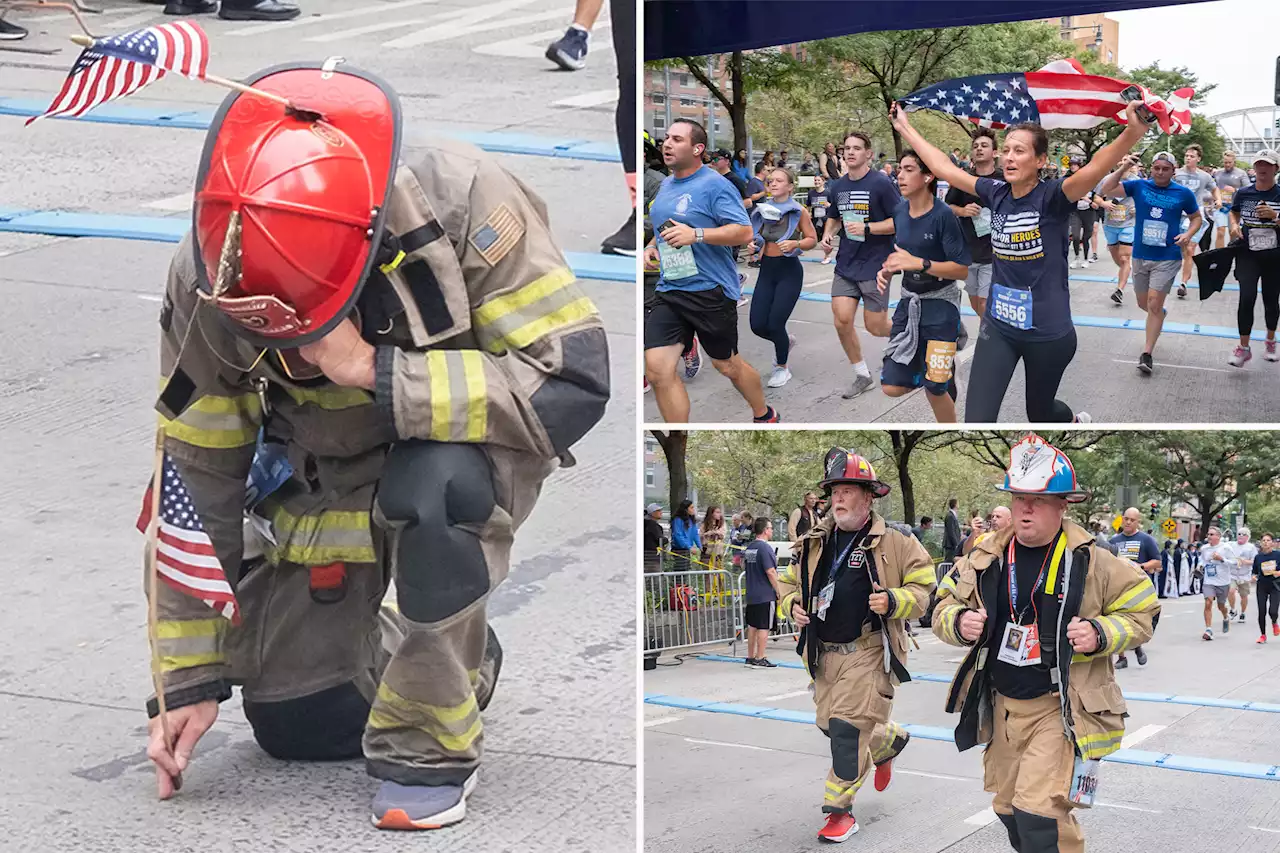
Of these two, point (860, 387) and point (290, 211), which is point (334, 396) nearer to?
point (290, 211)

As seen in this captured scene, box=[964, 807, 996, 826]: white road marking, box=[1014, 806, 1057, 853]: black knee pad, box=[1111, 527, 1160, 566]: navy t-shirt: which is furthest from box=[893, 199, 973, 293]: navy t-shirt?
box=[1111, 527, 1160, 566]: navy t-shirt

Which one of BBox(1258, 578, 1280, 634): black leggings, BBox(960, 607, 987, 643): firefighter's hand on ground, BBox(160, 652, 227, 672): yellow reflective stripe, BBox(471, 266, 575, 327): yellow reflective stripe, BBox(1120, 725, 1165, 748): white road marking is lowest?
BBox(1258, 578, 1280, 634): black leggings

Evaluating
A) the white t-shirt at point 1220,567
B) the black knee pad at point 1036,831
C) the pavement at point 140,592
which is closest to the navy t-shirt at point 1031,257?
the pavement at point 140,592

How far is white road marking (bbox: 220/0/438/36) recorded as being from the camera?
13.8 meters

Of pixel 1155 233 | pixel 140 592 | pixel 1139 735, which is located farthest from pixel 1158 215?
pixel 140 592

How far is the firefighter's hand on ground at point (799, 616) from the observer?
18.7 feet

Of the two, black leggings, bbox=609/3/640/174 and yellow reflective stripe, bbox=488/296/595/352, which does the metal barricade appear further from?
yellow reflective stripe, bbox=488/296/595/352

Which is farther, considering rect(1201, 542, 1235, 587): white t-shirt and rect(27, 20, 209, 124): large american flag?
rect(1201, 542, 1235, 587): white t-shirt

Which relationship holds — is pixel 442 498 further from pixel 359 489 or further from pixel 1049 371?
pixel 1049 371

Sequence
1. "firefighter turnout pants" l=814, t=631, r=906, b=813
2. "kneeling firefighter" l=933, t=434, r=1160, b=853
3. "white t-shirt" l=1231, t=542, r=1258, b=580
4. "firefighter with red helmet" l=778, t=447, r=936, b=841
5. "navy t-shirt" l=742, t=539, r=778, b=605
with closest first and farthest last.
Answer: "kneeling firefighter" l=933, t=434, r=1160, b=853 → "firefighter with red helmet" l=778, t=447, r=936, b=841 → "firefighter turnout pants" l=814, t=631, r=906, b=813 → "navy t-shirt" l=742, t=539, r=778, b=605 → "white t-shirt" l=1231, t=542, r=1258, b=580

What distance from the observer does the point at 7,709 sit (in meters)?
4.00

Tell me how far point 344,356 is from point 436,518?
381 mm

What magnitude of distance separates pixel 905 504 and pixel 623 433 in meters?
9.71

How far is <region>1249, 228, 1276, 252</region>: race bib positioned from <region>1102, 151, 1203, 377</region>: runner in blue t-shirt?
35 cm
